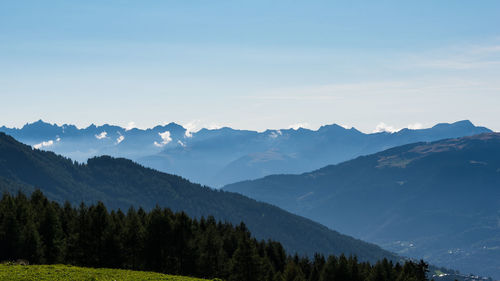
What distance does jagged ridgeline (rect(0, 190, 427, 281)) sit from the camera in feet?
340

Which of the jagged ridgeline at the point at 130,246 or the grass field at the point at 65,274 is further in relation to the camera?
the jagged ridgeline at the point at 130,246

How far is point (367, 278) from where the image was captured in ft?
420

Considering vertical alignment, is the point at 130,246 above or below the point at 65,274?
above

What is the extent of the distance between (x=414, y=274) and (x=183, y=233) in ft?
199

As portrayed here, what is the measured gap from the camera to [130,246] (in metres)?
112

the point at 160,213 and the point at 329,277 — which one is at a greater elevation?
the point at 160,213

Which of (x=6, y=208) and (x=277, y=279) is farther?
(x=277, y=279)

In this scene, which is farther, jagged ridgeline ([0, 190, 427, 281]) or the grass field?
jagged ridgeline ([0, 190, 427, 281])

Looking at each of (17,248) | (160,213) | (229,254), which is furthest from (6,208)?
(229,254)

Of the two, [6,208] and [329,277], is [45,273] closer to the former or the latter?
[6,208]

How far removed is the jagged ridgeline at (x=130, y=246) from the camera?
104 m

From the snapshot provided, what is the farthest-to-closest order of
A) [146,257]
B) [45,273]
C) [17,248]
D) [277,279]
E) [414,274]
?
[414,274]
[277,279]
[146,257]
[17,248]
[45,273]

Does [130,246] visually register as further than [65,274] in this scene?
Yes

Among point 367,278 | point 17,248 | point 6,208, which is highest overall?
point 6,208
